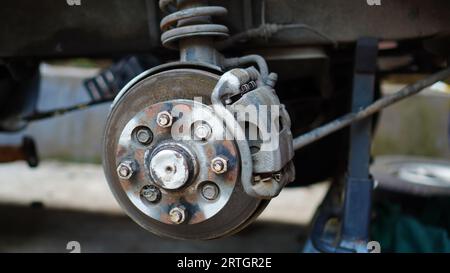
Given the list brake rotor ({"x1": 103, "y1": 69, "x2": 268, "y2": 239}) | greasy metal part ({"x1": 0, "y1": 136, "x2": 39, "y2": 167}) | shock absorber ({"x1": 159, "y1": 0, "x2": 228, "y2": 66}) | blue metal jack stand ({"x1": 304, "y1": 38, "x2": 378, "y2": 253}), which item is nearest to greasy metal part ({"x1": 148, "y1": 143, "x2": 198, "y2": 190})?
brake rotor ({"x1": 103, "y1": 69, "x2": 268, "y2": 239})

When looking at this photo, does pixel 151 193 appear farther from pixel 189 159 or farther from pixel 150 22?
pixel 150 22

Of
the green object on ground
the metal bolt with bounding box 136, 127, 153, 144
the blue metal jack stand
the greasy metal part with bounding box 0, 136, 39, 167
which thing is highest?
the metal bolt with bounding box 136, 127, 153, 144

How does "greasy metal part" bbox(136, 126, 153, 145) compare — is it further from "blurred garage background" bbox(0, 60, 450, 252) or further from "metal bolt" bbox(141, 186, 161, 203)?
"blurred garage background" bbox(0, 60, 450, 252)

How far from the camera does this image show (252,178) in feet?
3.10

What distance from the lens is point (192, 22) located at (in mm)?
1084

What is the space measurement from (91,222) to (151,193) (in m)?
1.48

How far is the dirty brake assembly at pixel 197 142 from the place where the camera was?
942 mm

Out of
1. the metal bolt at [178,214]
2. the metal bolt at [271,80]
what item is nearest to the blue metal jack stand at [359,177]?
the metal bolt at [271,80]

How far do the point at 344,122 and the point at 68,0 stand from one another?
2.52ft

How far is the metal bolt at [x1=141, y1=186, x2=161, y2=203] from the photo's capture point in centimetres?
103

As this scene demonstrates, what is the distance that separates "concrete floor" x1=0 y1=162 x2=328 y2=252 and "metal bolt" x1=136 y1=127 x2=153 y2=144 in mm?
1066

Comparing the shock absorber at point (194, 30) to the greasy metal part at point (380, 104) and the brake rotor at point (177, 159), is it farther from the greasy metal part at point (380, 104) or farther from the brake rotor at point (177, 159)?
the greasy metal part at point (380, 104)
